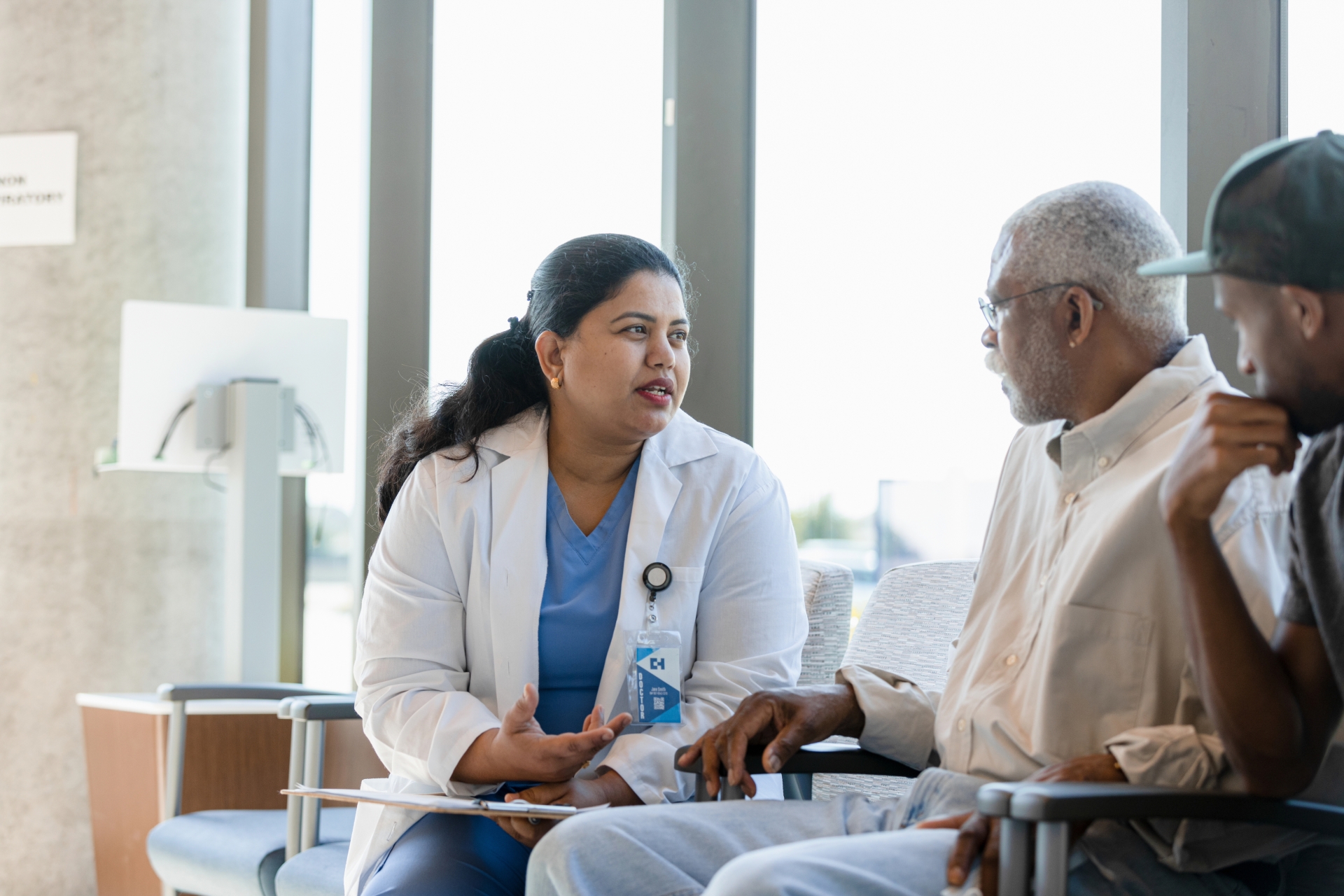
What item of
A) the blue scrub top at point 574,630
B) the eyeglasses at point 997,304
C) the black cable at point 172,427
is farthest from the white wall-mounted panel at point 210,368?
the eyeglasses at point 997,304

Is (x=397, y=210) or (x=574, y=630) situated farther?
(x=397, y=210)

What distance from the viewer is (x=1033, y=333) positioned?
5.37 ft

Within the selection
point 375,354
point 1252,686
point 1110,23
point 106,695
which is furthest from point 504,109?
point 1252,686

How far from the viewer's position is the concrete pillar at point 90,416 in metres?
3.51

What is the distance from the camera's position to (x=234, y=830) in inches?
96.3

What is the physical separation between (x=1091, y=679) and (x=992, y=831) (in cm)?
26

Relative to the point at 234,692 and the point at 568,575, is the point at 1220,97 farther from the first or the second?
the point at 234,692

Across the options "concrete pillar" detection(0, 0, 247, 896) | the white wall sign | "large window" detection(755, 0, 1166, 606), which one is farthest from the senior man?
the white wall sign

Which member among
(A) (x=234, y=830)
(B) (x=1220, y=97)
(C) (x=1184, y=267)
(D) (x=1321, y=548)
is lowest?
(A) (x=234, y=830)

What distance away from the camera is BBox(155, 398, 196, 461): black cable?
10.4 ft

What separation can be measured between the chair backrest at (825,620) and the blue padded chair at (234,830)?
942 mm

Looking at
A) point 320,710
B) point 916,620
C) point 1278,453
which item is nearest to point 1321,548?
point 1278,453

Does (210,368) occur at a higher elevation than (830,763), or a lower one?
higher

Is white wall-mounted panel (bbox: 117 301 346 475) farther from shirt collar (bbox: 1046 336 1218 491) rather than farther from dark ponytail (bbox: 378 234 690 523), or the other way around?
shirt collar (bbox: 1046 336 1218 491)
